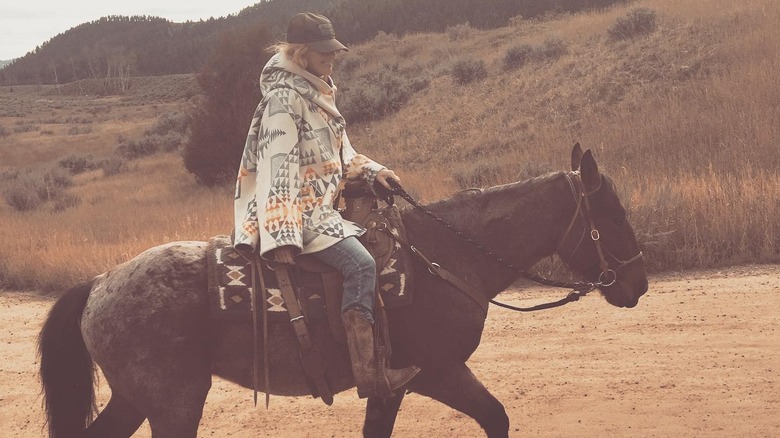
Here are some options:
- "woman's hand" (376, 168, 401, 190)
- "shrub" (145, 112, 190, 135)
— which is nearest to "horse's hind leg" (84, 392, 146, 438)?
"woman's hand" (376, 168, 401, 190)

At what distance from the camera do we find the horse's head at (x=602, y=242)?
440cm

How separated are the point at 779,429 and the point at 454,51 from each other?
32.9 meters

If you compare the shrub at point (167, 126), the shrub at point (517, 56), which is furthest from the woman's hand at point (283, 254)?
the shrub at point (167, 126)

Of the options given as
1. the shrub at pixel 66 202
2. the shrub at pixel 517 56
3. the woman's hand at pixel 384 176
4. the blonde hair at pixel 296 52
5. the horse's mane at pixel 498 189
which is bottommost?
the shrub at pixel 66 202

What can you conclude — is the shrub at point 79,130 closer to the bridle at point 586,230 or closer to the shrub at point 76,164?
the shrub at point 76,164

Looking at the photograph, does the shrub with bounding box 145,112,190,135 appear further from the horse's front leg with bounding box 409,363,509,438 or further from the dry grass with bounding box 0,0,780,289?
the horse's front leg with bounding box 409,363,509,438

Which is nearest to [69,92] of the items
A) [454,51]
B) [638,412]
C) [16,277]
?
[454,51]

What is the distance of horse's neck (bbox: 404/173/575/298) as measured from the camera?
175 inches

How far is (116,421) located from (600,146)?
44.8ft

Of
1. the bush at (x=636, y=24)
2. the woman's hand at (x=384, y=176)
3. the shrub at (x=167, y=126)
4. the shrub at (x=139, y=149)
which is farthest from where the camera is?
the shrub at (x=167, y=126)

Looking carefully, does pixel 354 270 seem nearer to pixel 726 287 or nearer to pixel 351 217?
pixel 351 217

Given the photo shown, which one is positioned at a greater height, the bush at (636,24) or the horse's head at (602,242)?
the bush at (636,24)

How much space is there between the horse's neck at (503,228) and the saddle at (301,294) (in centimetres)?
36

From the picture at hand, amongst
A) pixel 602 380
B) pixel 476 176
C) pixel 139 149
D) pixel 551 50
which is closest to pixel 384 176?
pixel 602 380
